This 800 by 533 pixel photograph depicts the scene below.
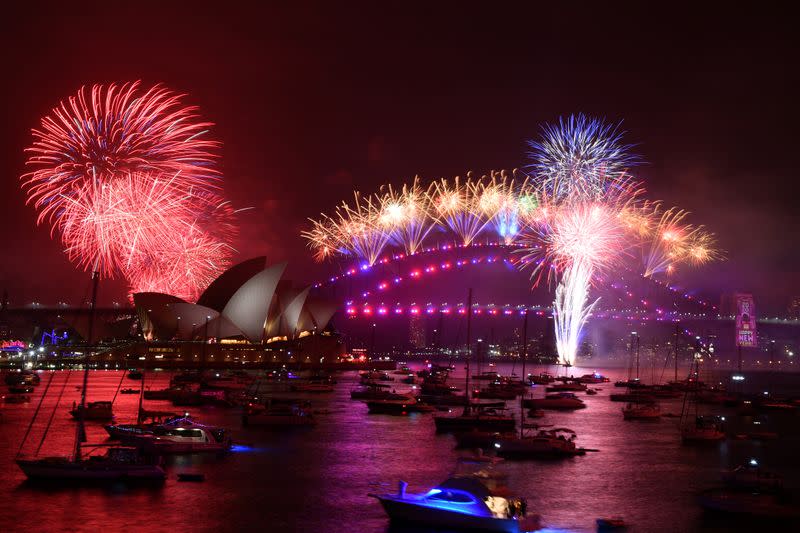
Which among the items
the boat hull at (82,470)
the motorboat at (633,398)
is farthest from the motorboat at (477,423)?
the motorboat at (633,398)

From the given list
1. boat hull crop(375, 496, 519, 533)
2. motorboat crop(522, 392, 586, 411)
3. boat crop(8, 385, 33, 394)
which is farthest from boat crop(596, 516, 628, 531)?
boat crop(8, 385, 33, 394)

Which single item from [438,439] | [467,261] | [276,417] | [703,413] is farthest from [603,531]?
[467,261]

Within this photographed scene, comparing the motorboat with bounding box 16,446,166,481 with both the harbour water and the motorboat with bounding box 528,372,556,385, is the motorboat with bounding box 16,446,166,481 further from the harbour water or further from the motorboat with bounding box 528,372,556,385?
the motorboat with bounding box 528,372,556,385

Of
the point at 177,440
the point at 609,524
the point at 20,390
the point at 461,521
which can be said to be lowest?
the point at 609,524

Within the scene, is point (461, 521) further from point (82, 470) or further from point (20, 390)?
point (20, 390)

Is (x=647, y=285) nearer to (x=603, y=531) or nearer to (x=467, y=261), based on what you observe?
(x=467, y=261)

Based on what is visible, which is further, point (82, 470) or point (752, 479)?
point (752, 479)

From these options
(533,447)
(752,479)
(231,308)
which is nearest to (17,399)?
(533,447)
